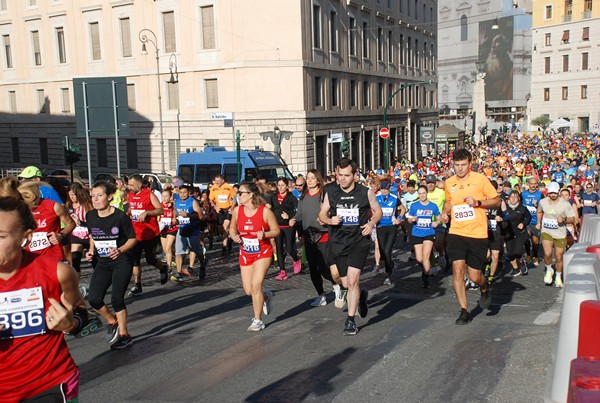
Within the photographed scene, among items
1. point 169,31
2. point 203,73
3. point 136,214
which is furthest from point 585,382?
point 169,31

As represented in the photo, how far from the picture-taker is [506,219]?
37.6 ft

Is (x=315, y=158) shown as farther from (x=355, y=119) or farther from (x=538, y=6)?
(x=538, y=6)

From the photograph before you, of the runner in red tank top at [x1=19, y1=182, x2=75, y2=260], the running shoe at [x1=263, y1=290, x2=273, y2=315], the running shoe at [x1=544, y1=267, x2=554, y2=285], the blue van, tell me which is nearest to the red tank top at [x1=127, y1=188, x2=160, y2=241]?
the runner in red tank top at [x1=19, y1=182, x2=75, y2=260]

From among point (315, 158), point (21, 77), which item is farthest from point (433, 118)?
point (21, 77)

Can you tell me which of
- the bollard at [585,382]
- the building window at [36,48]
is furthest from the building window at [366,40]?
the bollard at [585,382]

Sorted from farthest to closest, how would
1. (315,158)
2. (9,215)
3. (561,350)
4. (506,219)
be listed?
(315,158), (506,219), (561,350), (9,215)

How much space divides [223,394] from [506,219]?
7.81 meters

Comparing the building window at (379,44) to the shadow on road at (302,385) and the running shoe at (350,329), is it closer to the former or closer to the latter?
the running shoe at (350,329)

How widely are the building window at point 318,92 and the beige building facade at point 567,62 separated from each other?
49.6 metres

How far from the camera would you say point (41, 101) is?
44.8 metres

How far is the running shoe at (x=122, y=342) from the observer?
21.7ft

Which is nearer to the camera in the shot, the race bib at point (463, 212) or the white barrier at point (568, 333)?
the white barrier at point (568, 333)

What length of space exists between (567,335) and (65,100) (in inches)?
1733

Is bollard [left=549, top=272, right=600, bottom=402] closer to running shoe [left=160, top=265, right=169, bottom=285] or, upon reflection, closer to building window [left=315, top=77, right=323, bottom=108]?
running shoe [left=160, top=265, right=169, bottom=285]
